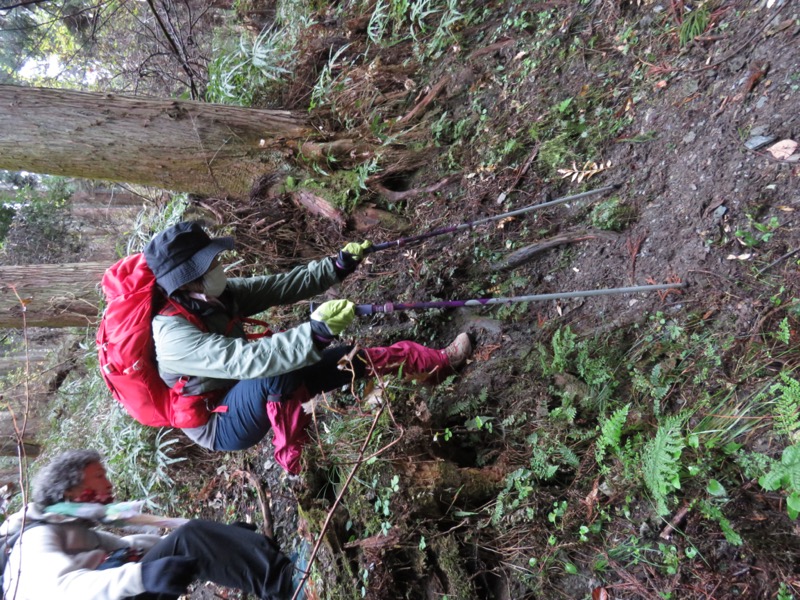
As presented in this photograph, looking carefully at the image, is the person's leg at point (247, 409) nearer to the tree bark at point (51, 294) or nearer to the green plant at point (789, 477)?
the green plant at point (789, 477)

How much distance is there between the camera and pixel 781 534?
8.07 ft

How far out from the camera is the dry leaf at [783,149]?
3.19m

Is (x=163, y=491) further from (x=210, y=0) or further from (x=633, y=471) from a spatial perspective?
(x=210, y=0)

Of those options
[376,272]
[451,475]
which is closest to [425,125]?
[376,272]

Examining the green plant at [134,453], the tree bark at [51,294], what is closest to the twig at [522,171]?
the green plant at [134,453]

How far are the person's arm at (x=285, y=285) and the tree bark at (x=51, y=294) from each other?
355cm

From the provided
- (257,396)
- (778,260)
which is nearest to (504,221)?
(778,260)

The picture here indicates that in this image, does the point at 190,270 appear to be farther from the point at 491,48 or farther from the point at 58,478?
the point at 491,48

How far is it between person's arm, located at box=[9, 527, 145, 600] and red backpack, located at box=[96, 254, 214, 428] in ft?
3.06

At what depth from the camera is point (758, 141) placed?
132 inches

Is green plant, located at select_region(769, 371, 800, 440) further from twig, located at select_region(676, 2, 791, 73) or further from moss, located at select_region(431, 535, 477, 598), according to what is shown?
twig, located at select_region(676, 2, 791, 73)

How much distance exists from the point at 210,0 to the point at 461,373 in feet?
31.4

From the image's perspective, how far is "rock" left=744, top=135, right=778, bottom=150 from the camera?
Result: 3.31m

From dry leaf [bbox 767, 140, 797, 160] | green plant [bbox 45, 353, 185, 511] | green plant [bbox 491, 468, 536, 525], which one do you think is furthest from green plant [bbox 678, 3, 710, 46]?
green plant [bbox 45, 353, 185, 511]
